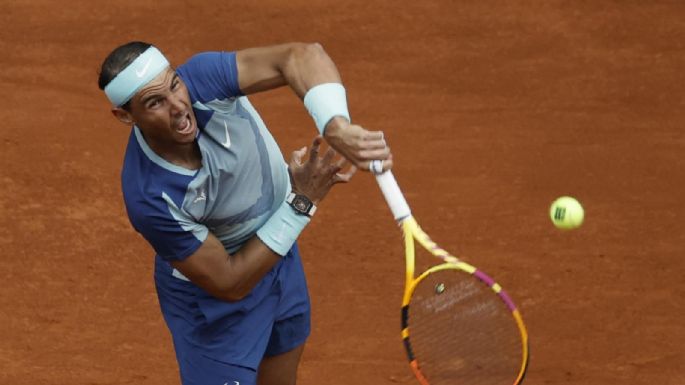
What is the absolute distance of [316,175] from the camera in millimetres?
4516

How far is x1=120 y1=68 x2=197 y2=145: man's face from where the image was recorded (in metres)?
4.25

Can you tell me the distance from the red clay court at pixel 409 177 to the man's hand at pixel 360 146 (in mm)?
2457

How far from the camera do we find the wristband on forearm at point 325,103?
13.8ft

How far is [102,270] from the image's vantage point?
7.23 meters

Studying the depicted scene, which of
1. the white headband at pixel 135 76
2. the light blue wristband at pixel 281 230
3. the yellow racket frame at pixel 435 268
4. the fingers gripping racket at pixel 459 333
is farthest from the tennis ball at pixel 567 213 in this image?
the white headband at pixel 135 76

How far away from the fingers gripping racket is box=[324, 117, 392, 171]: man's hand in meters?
0.64

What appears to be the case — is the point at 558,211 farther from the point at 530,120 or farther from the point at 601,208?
the point at 530,120

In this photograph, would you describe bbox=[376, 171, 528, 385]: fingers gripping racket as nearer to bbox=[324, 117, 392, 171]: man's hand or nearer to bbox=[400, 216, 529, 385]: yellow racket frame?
bbox=[400, 216, 529, 385]: yellow racket frame

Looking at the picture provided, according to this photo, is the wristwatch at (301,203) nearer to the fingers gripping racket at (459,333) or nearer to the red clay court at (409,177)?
the fingers gripping racket at (459,333)

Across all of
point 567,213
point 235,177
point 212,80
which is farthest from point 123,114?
point 567,213

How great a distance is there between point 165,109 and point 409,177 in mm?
3707

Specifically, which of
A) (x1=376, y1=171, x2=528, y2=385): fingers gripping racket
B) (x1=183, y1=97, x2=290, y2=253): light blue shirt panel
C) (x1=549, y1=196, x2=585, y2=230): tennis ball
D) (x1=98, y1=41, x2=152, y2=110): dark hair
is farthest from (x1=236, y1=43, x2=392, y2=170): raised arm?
(x1=549, y1=196, x2=585, y2=230): tennis ball

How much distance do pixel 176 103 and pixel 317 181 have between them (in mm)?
577

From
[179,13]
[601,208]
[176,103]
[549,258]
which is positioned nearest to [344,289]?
[549,258]
